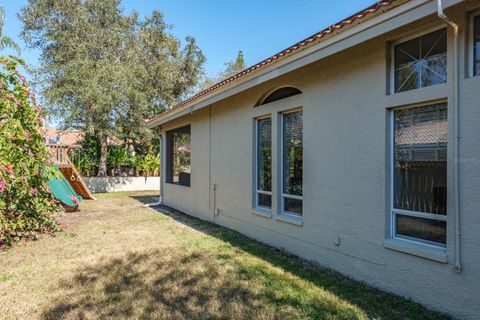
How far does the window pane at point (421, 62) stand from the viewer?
3.87m

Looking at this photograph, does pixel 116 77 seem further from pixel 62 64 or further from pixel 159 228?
pixel 159 228

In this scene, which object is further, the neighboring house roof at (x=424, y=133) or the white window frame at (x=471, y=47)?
the neighboring house roof at (x=424, y=133)

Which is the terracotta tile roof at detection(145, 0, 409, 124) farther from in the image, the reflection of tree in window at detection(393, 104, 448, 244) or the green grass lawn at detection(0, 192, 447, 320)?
the green grass lawn at detection(0, 192, 447, 320)

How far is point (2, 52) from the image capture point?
6.69 metres

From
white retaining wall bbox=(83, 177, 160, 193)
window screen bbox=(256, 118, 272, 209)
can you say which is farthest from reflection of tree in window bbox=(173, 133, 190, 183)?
white retaining wall bbox=(83, 177, 160, 193)

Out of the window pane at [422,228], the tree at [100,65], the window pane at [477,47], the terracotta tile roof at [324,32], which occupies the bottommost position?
the window pane at [422,228]

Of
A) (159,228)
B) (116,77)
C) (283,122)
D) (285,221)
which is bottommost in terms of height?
(159,228)

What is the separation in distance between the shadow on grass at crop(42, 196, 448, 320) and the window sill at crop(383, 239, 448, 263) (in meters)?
0.59

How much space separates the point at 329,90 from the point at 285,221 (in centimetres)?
256

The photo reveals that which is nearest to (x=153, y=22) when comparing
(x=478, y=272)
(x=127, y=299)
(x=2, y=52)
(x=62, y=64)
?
(x=62, y=64)

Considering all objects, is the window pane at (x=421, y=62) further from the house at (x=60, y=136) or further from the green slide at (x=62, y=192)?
the green slide at (x=62, y=192)

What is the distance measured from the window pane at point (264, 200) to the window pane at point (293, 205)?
1.75ft

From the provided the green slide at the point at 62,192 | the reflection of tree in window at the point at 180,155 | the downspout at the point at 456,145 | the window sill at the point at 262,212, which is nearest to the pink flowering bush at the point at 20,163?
the green slide at the point at 62,192

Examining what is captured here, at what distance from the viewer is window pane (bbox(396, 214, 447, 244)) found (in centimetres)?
382
